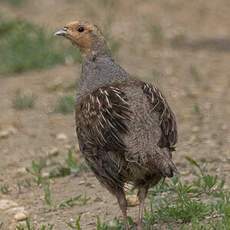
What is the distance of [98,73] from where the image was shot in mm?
6246

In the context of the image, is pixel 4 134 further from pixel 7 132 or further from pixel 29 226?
pixel 29 226

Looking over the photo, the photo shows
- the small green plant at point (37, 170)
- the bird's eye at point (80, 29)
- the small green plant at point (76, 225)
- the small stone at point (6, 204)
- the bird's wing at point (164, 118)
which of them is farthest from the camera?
the small green plant at point (37, 170)

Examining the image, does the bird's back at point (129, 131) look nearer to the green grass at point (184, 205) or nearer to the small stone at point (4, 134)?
the green grass at point (184, 205)

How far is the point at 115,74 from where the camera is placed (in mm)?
6211

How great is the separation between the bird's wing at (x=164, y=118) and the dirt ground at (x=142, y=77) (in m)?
0.88

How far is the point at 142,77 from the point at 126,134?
452cm

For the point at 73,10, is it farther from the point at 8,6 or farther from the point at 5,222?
the point at 5,222

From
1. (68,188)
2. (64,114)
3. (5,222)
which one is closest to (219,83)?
(64,114)

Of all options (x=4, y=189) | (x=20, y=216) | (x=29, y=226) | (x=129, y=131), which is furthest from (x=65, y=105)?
(x=129, y=131)

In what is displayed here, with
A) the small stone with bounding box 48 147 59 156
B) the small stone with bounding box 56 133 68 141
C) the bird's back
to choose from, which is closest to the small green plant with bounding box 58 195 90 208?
the bird's back

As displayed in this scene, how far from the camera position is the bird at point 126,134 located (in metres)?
5.43

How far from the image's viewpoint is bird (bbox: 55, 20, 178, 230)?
5430 mm

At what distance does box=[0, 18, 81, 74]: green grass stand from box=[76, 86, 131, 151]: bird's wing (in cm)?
466

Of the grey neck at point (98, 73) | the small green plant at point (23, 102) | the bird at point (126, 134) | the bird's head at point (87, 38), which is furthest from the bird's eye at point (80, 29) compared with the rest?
the small green plant at point (23, 102)
